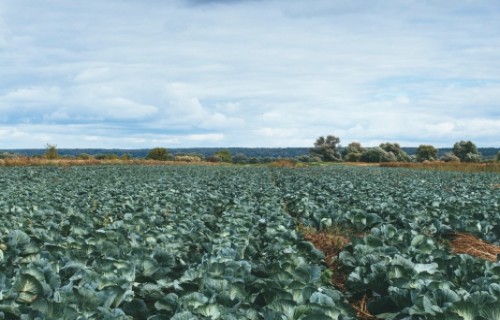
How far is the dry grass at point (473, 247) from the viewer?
905 cm

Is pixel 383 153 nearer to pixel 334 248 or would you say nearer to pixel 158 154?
pixel 158 154

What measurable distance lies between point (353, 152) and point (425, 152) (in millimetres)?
15387

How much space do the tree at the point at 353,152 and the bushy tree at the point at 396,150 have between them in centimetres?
500

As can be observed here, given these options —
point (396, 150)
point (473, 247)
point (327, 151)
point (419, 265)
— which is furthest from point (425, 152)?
point (419, 265)

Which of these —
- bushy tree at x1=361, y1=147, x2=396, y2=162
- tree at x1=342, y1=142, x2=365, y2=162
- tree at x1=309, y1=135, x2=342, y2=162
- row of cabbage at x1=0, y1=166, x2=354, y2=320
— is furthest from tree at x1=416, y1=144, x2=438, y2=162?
row of cabbage at x1=0, y1=166, x2=354, y2=320

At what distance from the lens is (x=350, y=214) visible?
11602 millimetres

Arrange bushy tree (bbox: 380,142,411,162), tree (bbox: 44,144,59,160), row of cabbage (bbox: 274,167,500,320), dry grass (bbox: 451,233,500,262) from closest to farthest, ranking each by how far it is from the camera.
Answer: row of cabbage (bbox: 274,167,500,320)
dry grass (bbox: 451,233,500,262)
tree (bbox: 44,144,59,160)
bushy tree (bbox: 380,142,411,162)

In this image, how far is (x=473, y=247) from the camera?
9.30m

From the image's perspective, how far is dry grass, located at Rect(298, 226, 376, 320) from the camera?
20.3ft

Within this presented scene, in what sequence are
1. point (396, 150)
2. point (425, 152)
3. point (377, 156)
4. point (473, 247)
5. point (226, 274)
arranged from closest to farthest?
point (226, 274) → point (473, 247) → point (377, 156) → point (425, 152) → point (396, 150)

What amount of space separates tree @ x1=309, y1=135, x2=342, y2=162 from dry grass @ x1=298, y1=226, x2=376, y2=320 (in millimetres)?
101157

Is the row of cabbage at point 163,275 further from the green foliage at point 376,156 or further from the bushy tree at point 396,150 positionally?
the bushy tree at point 396,150

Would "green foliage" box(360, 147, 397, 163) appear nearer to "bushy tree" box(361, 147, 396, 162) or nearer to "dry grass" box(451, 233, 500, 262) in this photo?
"bushy tree" box(361, 147, 396, 162)

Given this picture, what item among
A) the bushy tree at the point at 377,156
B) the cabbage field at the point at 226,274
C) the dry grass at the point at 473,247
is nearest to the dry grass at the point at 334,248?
the cabbage field at the point at 226,274
